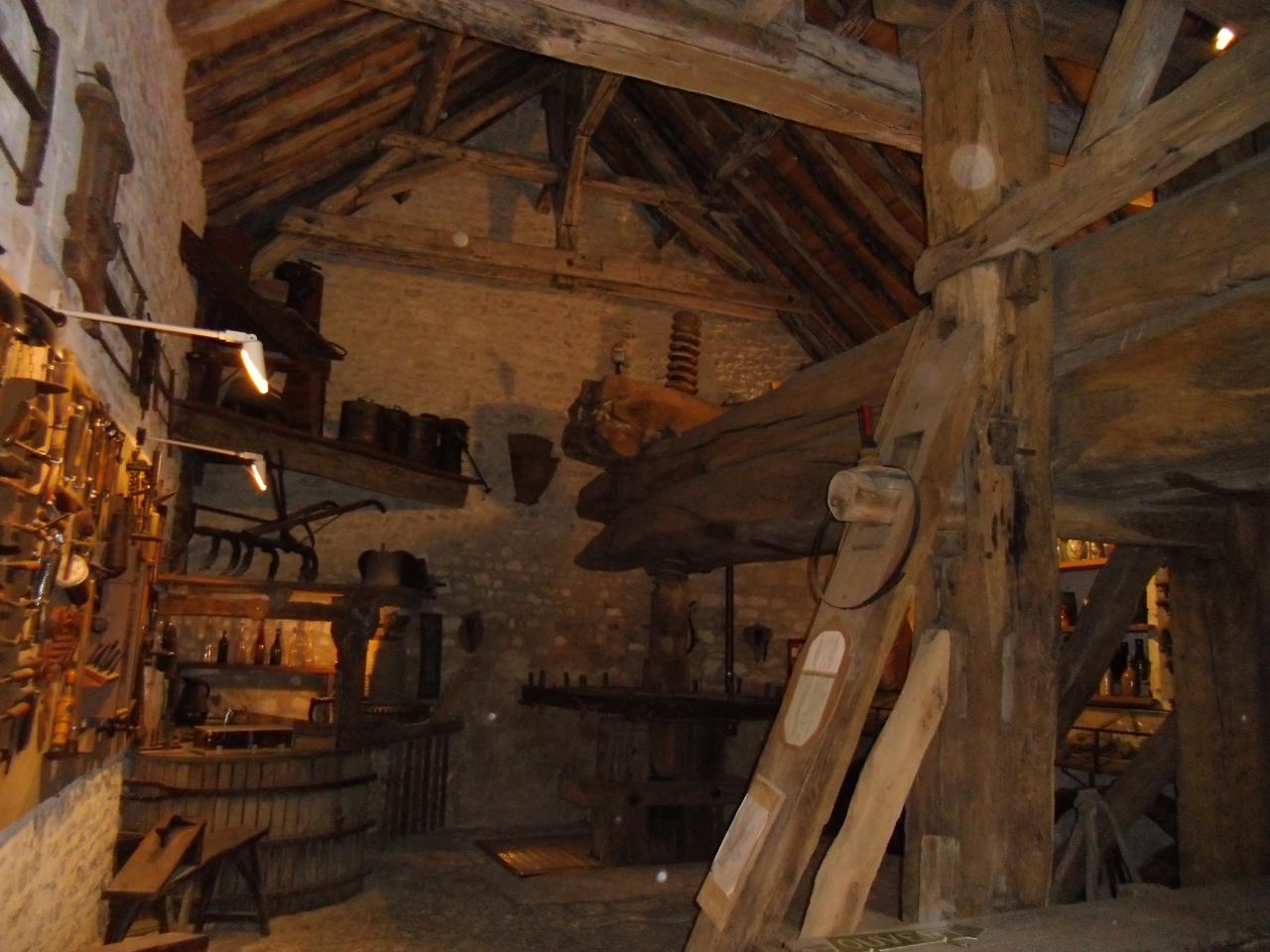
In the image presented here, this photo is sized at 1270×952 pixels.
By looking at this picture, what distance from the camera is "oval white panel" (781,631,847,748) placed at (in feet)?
8.27

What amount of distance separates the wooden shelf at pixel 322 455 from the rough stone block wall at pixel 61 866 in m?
2.30

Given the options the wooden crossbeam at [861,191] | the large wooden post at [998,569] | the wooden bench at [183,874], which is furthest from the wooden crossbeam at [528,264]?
the large wooden post at [998,569]

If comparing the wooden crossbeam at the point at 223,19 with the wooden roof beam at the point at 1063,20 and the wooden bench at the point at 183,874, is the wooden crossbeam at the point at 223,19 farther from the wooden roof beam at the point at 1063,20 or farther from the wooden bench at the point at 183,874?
the wooden bench at the point at 183,874

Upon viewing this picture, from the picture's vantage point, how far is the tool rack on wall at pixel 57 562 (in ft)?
7.97

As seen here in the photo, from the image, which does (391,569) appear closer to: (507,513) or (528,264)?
(507,513)

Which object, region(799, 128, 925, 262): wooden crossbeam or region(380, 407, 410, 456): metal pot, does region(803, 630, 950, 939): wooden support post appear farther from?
region(380, 407, 410, 456): metal pot

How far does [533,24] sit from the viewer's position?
125 inches

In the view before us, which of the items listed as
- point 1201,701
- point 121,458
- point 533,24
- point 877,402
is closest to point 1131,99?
point 877,402

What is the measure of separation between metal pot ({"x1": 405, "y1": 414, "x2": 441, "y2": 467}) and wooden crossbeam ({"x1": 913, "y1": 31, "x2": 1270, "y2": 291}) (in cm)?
558

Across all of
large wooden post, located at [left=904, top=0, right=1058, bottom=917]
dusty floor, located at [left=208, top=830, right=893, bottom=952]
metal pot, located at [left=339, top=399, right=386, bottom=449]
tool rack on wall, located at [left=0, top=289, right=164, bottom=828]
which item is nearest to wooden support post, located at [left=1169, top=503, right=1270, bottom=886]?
large wooden post, located at [left=904, top=0, right=1058, bottom=917]

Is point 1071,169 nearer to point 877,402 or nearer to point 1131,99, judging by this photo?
point 1131,99

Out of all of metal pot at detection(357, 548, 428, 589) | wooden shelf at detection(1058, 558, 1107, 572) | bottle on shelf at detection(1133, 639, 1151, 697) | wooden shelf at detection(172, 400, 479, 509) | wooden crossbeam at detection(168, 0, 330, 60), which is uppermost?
wooden crossbeam at detection(168, 0, 330, 60)

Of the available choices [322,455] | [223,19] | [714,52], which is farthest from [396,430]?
[714,52]

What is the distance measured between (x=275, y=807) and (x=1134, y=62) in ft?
17.2
